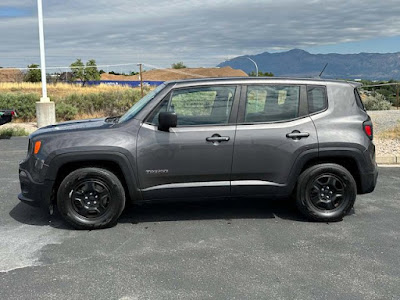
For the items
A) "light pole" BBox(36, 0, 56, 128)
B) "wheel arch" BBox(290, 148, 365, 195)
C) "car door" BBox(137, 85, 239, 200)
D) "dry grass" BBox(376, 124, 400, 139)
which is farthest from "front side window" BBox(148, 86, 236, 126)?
"light pole" BBox(36, 0, 56, 128)

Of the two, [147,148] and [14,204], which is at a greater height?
[147,148]

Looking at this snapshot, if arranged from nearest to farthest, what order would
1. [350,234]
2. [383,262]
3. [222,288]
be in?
1. [222,288]
2. [383,262]
3. [350,234]

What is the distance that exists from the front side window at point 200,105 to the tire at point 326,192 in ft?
4.21

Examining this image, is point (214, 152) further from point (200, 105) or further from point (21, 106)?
point (21, 106)

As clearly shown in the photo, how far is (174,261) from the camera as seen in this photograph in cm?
401

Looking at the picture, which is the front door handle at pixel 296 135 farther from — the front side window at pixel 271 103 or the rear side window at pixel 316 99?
the rear side window at pixel 316 99

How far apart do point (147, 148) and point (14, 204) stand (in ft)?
8.09

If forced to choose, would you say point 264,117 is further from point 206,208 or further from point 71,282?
point 71,282

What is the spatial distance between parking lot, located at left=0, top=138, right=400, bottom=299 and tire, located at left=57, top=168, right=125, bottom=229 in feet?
0.50

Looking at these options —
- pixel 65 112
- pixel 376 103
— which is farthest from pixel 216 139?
pixel 376 103

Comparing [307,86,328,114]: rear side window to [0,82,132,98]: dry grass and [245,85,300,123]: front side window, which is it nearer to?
[245,85,300,123]: front side window

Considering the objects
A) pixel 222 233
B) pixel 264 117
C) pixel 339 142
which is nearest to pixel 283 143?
pixel 264 117

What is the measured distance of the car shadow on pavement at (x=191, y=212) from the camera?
527 cm

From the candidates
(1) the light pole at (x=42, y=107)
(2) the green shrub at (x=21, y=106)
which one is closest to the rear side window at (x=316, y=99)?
(1) the light pole at (x=42, y=107)
